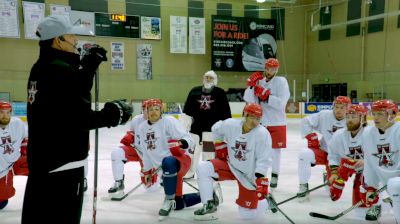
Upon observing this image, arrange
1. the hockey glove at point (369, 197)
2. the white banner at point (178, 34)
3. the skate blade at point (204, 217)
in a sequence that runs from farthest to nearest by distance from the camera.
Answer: the white banner at point (178, 34) → the skate blade at point (204, 217) → the hockey glove at point (369, 197)

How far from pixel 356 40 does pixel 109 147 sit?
33.8ft

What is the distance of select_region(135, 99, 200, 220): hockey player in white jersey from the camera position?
114 inches

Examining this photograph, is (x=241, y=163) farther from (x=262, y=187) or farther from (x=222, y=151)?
(x=262, y=187)

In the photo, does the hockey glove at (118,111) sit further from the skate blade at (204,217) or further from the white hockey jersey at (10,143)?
the white hockey jersey at (10,143)

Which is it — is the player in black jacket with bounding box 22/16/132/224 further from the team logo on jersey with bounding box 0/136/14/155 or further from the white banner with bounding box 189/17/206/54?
the white banner with bounding box 189/17/206/54

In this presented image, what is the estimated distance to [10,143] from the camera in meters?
3.06

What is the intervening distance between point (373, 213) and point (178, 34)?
10922 millimetres

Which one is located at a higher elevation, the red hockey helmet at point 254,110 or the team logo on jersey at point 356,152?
the red hockey helmet at point 254,110

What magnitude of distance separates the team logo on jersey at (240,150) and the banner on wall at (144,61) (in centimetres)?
1017

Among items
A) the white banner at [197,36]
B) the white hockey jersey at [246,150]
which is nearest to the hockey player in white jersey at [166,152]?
the white hockey jersey at [246,150]

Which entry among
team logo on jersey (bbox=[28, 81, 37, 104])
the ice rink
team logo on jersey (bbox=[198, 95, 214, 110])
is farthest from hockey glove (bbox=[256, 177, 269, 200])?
team logo on jersey (bbox=[28, 81, 37, 104])

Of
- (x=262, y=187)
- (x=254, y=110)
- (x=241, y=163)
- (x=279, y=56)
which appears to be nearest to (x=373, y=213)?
(x=262, y=187)

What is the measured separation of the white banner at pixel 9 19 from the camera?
10898 mm

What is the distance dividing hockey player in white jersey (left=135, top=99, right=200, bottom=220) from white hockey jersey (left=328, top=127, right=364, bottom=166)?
3.58ft
